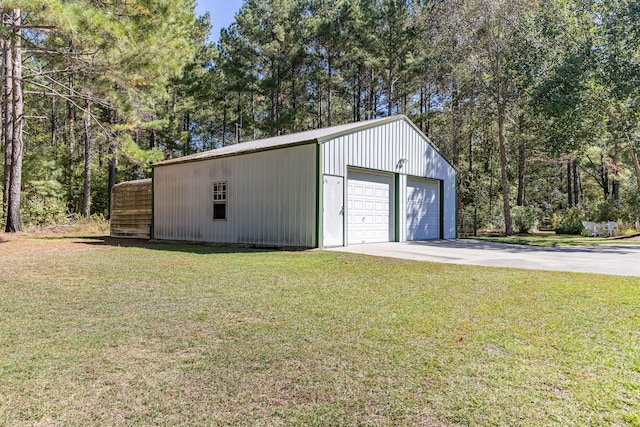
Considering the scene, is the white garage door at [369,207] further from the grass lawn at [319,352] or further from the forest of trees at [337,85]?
the forest of trees at [337,85]

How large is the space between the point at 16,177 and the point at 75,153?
13.0 m

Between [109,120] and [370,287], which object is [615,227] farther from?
[109,120]

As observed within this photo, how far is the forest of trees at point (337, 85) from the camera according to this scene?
11500 mm

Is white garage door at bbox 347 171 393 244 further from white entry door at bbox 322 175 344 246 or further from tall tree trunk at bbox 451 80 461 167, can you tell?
tall tree trunk at bbox 451 80 461 167

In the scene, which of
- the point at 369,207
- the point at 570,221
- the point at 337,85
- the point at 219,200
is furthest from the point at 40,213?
the point at 570,221

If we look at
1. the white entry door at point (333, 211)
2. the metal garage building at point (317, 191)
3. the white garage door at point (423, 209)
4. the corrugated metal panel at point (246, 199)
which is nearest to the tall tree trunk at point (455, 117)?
the metal garage building at point (317, 191)

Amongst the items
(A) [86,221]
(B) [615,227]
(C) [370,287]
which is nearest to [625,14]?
(B) [615,227]

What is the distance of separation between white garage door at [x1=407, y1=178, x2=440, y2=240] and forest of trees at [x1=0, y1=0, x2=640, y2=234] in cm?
581

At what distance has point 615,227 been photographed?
61.0 ft

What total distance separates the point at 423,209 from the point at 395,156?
2384 millimetres

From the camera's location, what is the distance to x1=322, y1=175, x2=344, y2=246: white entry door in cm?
1014

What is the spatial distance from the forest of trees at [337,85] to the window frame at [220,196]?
3210 millimetres

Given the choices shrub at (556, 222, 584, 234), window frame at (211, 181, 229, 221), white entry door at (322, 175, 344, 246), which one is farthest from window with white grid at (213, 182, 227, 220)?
shrub at (556, 222, 584, 234)

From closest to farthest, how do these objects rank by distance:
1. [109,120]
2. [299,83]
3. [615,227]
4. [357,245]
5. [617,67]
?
1. [357,245]
2. [617,67]
3. [615,227]
4. [109,120]
5. [299,83]
